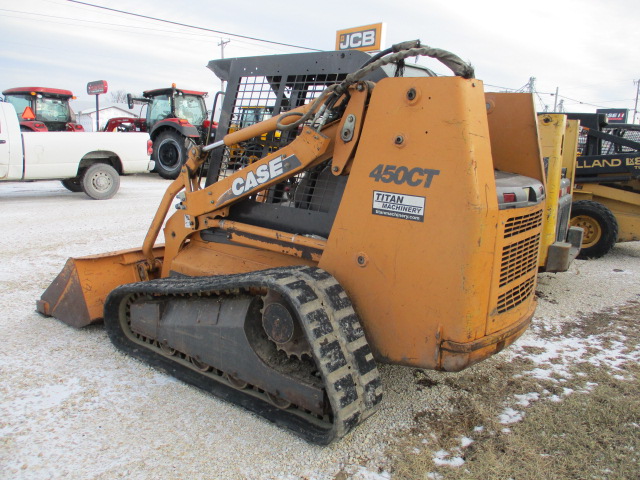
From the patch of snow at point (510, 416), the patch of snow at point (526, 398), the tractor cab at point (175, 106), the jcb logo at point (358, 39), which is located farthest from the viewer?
the jcb logo at point (358, 39)

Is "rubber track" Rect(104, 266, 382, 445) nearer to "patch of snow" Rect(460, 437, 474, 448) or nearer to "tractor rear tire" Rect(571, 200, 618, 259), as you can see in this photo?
"patch of snow" Rect(460, 437, 474, 448)

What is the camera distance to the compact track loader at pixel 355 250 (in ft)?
7.66

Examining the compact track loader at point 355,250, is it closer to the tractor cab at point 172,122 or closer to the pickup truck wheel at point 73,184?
the pickup truck wheel at point 73,184

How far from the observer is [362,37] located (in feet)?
95.0

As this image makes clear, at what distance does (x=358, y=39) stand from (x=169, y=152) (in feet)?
58.8

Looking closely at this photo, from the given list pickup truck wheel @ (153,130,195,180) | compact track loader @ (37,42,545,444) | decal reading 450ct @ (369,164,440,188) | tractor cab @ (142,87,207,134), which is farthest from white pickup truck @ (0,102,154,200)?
decal reading 450ct @ (369,164,440,188)

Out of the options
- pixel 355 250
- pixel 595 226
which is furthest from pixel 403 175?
pixel 595 226

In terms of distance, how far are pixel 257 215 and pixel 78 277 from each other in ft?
5.11

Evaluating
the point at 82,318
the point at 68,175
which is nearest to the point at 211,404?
the point at 82,318

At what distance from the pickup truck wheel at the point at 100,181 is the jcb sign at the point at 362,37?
63.0 feet

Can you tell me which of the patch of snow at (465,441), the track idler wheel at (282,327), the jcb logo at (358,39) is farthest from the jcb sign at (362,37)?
the patch of snow at (465,441)

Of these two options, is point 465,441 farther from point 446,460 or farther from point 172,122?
point 172,122

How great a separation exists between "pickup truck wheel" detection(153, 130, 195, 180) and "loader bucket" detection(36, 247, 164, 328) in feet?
36.8

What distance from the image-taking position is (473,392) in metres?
3.15
